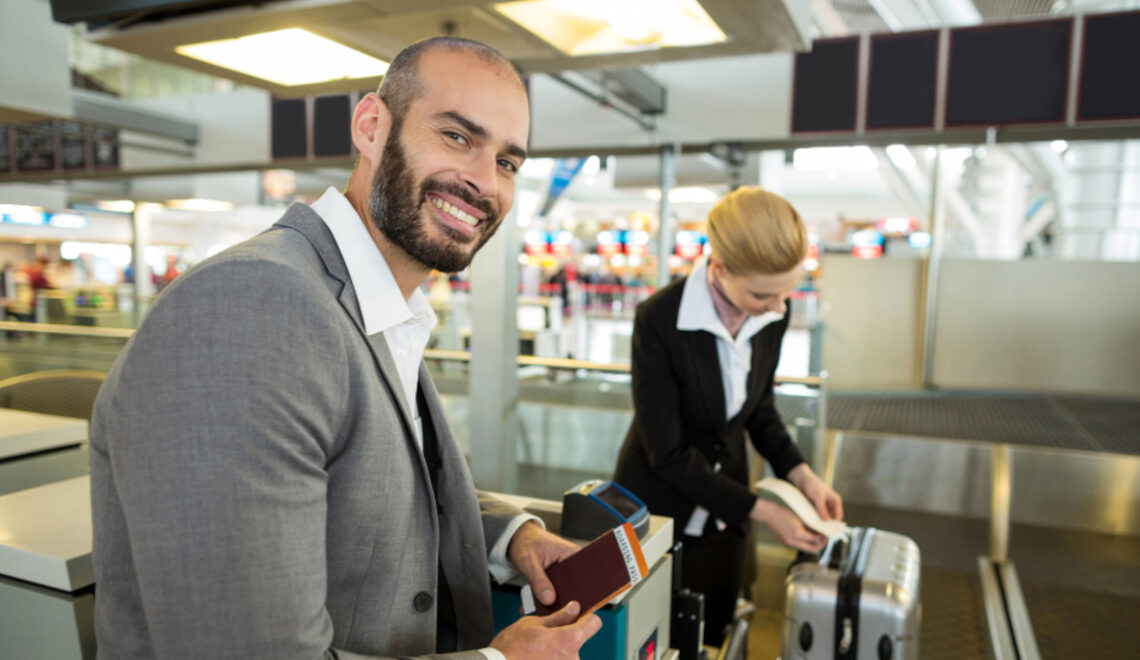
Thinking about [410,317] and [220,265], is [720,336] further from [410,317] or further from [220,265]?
[220,265]

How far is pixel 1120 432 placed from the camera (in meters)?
6.36

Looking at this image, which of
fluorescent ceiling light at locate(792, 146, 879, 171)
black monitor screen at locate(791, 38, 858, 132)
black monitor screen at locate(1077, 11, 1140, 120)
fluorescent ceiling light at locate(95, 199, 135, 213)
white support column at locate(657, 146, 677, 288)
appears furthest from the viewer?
fluorescent ceiling light at locate(792, 146, 879, 171)

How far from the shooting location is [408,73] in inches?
43.2

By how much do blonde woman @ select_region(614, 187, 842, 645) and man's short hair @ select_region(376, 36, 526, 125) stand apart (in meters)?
1.07

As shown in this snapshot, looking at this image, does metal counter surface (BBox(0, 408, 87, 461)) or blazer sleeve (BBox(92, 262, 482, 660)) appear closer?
blazer sleeve (BBox(92, 262, 482, 660))

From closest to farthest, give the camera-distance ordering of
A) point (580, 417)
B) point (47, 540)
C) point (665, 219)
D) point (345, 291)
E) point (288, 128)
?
1. point (345, 291)
2. point (47, 540)
3. point (580, 417)
4. point (665, 219)
5. point (288, 128)

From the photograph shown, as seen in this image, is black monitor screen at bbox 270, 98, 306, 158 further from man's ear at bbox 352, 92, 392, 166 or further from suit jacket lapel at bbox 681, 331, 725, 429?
man's ear at bbox 352, 92, 392, 166

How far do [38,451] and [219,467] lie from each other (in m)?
1.83

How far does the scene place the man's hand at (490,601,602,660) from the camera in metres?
1.00

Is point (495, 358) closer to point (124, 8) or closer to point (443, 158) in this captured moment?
point (124, 8)

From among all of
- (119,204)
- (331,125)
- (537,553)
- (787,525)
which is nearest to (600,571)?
(537,553)

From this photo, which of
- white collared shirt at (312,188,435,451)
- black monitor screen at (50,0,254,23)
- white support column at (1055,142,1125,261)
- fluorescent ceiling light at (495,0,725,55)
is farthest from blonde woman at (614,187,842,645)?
white support column at (1055,142,1125,261)

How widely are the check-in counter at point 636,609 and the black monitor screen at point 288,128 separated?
7761 mm

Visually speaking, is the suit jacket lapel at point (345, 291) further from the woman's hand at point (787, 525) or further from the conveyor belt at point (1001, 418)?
the conveyor belt at point (1001, 418)
